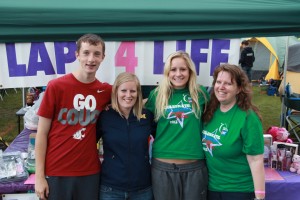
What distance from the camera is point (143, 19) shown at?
2648 millimetres

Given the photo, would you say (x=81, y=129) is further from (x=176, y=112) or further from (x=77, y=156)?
(x=176, y=112)

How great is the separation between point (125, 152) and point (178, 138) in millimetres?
371

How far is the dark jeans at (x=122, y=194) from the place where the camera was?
2.22 metres

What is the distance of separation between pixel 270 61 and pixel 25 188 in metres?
12.7

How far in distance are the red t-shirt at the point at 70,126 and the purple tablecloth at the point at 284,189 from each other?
1.42m

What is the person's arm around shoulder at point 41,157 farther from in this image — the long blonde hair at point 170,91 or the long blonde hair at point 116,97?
the long blonde hair at point 170,91

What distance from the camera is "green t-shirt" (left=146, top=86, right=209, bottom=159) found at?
2254 millimetres

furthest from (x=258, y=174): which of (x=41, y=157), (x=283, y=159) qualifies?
(x=41, y=157)

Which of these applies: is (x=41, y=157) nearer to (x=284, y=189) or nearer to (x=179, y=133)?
(x=179, y=133)

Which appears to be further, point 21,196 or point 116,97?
point 21,196

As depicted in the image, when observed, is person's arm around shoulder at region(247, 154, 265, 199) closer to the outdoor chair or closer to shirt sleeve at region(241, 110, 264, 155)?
shirt sleeve at region(241, 110, 264, 155)

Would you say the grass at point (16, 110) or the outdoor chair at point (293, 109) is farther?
the grass at point (16, 110)

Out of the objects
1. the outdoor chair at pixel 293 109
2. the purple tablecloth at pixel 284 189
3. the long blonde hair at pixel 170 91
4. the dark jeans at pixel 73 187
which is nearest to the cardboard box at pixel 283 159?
the purple tablecloth at pixel 284 189

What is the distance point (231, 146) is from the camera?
2.14 meters
